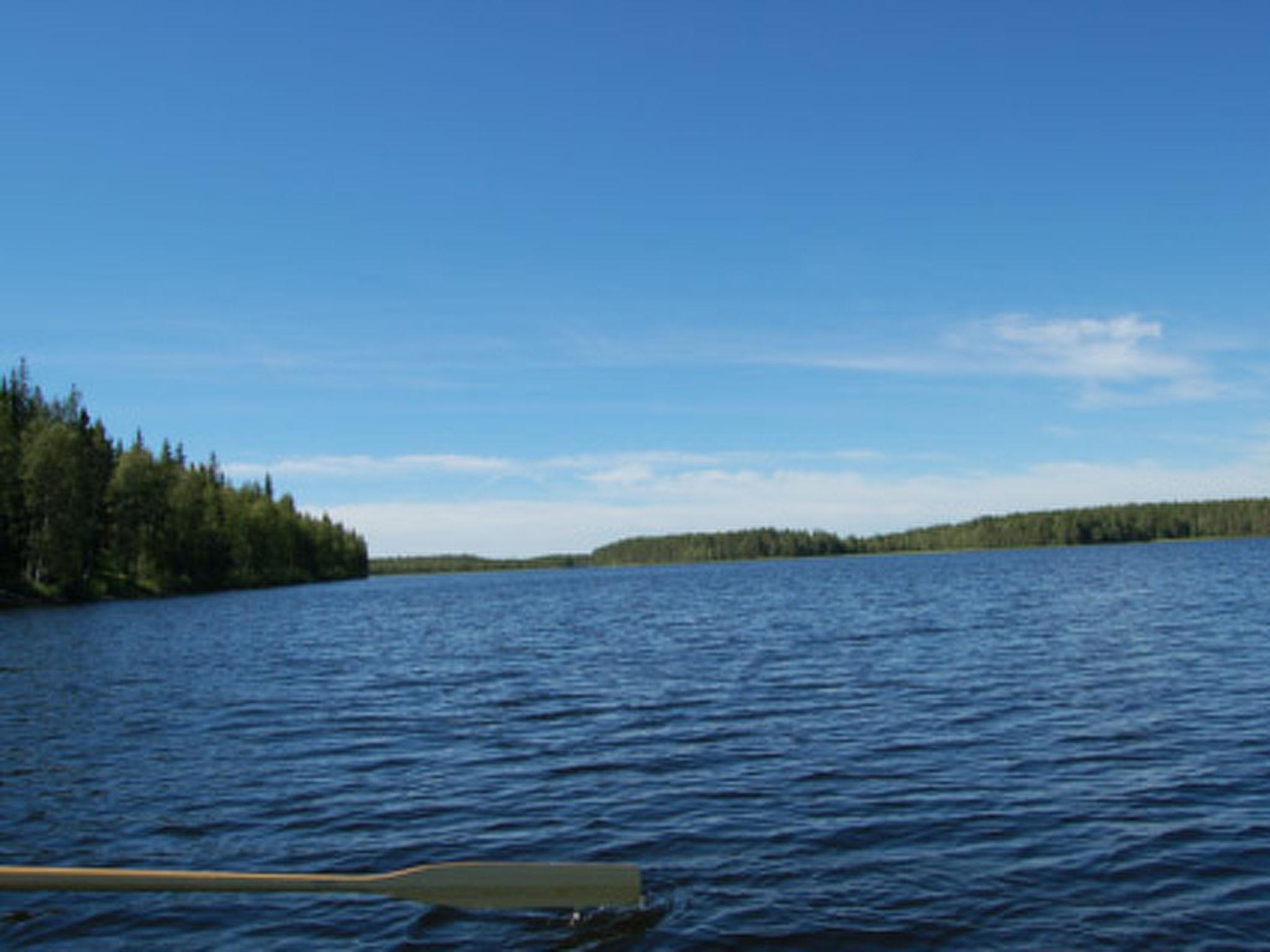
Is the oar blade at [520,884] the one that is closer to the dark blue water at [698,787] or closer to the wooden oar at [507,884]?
the wooden oar at [507,884]

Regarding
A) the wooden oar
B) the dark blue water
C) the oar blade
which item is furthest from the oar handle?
the dark blue water

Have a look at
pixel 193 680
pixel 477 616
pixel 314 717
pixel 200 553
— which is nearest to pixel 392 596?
pixel 200 553

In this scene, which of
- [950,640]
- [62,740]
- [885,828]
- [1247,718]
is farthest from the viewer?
[950,640]

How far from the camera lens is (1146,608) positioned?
57688 mm

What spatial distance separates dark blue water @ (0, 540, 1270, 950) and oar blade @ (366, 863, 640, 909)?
1305 mm

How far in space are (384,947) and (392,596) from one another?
137 metres

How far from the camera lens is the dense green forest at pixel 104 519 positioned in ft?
317

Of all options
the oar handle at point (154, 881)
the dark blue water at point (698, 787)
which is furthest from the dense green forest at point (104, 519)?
the oar handle at point (154, 881)

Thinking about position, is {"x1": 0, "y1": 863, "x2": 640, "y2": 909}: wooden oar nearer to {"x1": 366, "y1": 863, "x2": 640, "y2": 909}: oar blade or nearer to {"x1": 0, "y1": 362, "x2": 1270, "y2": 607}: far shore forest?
{"x1": 366, "y1": 863, "x2": 640, "y2": 909}: oar blade

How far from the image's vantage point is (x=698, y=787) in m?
18.1

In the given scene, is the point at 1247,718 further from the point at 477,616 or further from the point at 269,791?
the point at 477,616

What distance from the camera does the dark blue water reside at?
37.9ft

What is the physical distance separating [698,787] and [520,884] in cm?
860

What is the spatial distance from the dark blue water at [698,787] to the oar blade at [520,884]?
1.30 m
